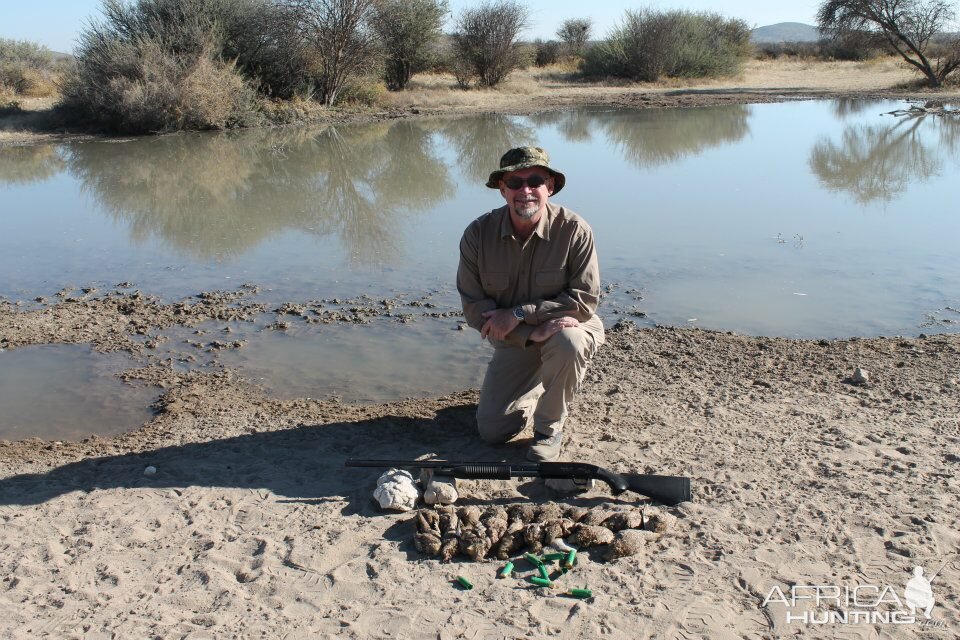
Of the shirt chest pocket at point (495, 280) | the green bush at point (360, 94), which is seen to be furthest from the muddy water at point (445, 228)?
the green bush at point (360, 94)

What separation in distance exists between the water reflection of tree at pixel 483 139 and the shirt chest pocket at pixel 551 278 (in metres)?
9.19

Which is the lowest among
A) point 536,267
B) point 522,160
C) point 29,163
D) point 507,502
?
point 507,502

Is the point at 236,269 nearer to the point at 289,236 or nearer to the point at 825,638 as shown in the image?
the point at 289,236

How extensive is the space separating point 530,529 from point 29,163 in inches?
650

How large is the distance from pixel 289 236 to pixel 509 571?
7.47 m

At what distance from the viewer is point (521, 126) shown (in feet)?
74.6

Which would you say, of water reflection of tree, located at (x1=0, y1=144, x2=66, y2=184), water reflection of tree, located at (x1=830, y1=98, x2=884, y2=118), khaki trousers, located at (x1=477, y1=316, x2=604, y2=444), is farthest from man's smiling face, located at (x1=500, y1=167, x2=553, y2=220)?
water reflection of tree, located at (x1=830, y1=98, x2=884, y2=118)

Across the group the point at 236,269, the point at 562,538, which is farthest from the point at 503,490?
the point at 236,269

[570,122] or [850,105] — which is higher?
[850,105]

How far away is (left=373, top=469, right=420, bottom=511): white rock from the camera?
3617 millimetres

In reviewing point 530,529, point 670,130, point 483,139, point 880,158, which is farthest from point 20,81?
point 530,529

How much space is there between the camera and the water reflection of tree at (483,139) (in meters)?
15.4

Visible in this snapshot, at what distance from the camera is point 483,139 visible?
1969cm

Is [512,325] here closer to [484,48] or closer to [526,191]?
[526,191]
